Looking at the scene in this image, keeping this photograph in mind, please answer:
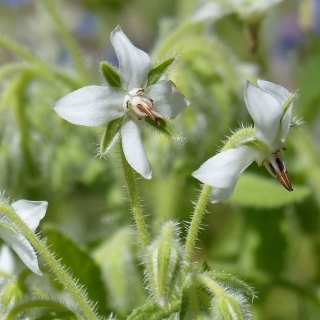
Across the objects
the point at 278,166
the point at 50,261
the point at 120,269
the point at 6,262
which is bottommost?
the point at 120,269

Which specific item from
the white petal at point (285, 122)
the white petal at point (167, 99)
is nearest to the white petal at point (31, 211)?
the white petal at point (167, 99)

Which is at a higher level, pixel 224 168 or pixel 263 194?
pixel 224 168

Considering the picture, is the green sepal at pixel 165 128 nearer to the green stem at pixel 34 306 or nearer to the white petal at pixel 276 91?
the white petal at pixel 276 91

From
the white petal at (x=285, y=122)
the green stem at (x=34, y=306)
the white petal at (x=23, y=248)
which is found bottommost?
the green stem at (x=34, y=306)

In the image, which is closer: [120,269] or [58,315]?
[58,315]

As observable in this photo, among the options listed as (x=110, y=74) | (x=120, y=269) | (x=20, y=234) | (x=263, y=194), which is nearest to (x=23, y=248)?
(x=20, y=234)

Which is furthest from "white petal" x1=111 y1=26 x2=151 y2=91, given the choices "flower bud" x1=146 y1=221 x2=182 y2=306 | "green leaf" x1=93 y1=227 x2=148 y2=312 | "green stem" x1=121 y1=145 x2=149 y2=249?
"green leaf" x1=93 y1=227 x2=148 y2=312

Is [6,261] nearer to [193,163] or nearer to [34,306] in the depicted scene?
[34,306]
